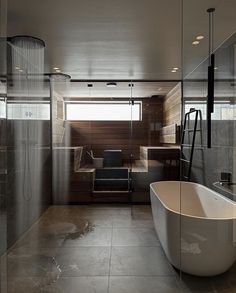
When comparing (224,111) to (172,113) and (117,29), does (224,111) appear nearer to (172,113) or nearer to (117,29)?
(117,29)

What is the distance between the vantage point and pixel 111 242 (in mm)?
3467

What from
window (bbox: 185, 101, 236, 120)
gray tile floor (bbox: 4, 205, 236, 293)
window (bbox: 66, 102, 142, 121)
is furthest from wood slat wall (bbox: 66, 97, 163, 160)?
window (bbox: 185, 101, 236, 120)

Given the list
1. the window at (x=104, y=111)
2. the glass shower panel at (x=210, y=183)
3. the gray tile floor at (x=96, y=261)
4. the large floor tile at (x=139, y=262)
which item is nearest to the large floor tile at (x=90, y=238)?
the gray tile floor at (x=96, y=261)

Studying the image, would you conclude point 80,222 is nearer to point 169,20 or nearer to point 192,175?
point 192,175

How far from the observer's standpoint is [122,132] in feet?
20.9

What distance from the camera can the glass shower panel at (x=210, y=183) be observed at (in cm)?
232

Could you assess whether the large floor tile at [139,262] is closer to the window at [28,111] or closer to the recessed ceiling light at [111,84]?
the window at [28,111]

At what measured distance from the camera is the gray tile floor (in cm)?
239

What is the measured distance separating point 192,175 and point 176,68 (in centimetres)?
189

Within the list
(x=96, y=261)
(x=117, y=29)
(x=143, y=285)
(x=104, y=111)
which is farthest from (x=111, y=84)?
(x=143, y=285)

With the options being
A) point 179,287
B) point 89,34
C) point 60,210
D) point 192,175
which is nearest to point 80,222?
point 60,210

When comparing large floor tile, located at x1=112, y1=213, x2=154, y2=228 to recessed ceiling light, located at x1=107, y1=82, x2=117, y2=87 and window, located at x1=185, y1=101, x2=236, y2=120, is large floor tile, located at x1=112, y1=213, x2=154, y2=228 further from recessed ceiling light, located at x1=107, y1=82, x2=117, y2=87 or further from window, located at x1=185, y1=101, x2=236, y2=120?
recessed ceiling light, located at x1=107, y1=82, x2=117, y2=87

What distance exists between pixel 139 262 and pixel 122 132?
3857 millimetres

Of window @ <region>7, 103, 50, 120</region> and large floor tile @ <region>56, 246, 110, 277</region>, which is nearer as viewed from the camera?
large floor tile @ <region>56, 246, 110, 277</region>
